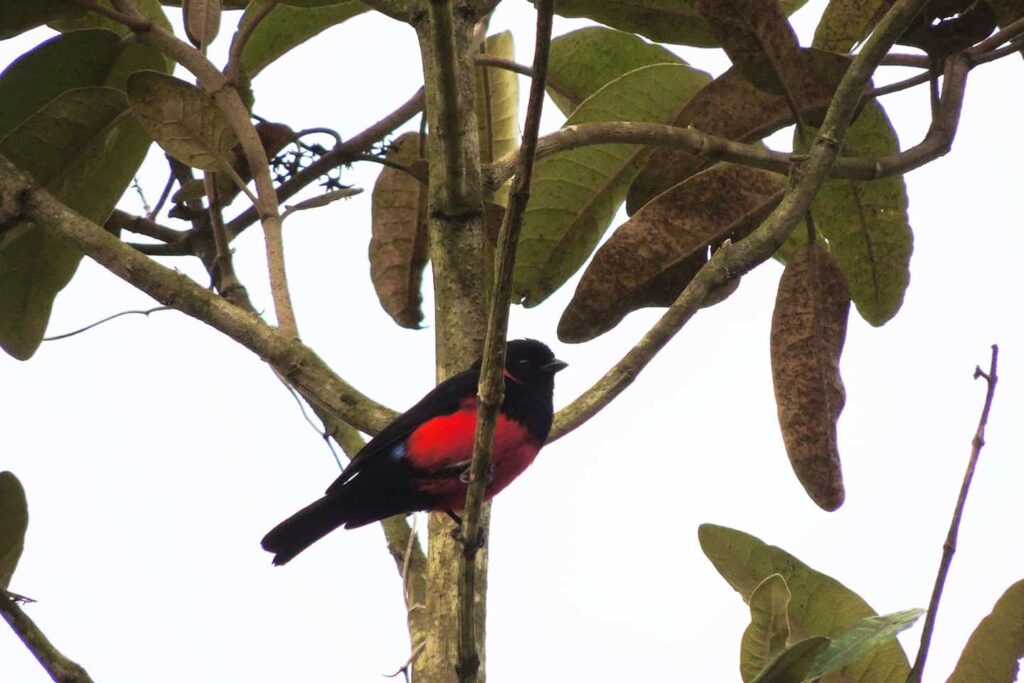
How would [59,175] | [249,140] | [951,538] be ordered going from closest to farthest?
[951,538]
[249,140]
[59,175]

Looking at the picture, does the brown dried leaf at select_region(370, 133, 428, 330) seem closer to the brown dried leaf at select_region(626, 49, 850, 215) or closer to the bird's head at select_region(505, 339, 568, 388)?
the bird's head at select_region(505, 339, 568, 388)

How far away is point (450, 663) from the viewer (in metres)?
2.42

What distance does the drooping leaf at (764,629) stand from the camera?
2.41 meters

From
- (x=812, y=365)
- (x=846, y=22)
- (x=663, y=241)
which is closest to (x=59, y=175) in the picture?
(x=663, y=241)

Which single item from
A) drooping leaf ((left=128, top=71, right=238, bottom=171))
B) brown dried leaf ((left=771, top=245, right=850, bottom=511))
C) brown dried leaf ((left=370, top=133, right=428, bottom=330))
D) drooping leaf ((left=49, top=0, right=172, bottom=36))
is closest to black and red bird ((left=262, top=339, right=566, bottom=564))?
brown dried leaf ((left=370, top=133, right=428, bottom=330))

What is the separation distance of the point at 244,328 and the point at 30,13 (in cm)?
124

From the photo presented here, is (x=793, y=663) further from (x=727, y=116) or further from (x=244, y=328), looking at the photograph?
(x=727, y=116)

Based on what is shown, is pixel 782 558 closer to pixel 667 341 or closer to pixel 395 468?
pixel 667 341

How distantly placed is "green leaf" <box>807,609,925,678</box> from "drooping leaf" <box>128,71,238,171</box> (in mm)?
1882

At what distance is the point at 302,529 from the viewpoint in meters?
3.88

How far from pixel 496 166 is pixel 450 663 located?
1044 mm

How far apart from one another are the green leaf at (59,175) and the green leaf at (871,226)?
1.96 metres

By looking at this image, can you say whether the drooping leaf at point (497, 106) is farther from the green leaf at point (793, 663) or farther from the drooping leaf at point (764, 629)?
the green leaf at point (793, 663)

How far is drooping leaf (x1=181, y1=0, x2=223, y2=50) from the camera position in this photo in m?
3.47
